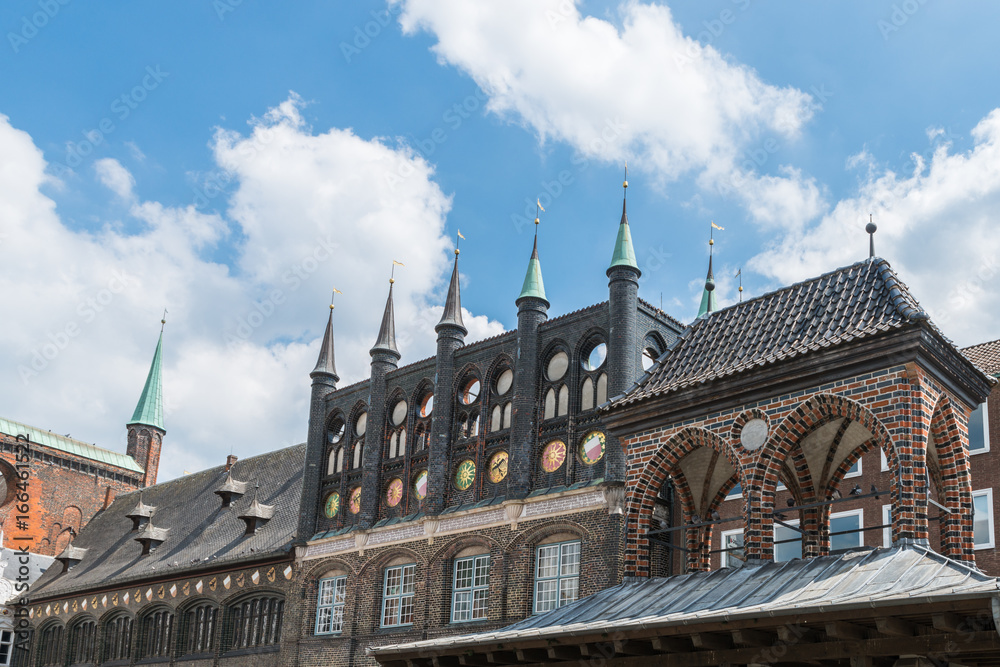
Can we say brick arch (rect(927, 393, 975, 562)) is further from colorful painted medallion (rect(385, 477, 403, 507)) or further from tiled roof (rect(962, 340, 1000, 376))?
colorful painted medallion (rect(385, 477, 403, 507))

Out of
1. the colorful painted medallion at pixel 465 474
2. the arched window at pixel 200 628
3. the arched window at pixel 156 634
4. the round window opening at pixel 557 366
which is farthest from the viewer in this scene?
the arched window at pixel 156 634

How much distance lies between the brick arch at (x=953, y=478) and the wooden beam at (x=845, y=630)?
3.72 metres

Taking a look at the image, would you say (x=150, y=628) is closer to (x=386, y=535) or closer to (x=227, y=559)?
(x=227, y=559)

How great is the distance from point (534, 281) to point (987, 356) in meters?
12.4

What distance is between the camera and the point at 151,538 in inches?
1785

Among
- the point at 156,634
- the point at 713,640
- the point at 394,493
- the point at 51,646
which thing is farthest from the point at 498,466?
the point at 51,646

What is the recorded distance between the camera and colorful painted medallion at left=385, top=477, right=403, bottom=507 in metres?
33.4

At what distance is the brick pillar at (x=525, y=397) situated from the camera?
29547 mm

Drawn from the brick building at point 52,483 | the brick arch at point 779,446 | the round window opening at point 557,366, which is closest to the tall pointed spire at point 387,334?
the round window opening at point 557,366

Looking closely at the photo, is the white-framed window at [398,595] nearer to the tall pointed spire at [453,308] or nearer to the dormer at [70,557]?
the tall pointed spire at [453,308]

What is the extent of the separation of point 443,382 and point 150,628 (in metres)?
18.5

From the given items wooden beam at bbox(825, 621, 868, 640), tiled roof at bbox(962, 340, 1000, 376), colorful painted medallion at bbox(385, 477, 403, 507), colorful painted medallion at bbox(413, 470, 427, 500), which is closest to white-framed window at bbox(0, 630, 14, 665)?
colorful painted medallion at bbox(385, 477, 403, 507)

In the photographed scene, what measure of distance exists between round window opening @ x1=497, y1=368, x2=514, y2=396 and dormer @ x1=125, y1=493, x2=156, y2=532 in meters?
25.0

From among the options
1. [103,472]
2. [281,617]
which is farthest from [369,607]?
[103,472]
